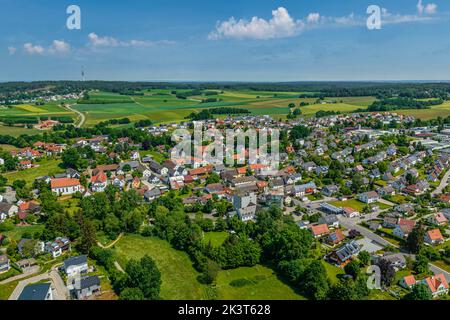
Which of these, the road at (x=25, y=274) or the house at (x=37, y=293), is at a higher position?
the house at (x=37, y=293)

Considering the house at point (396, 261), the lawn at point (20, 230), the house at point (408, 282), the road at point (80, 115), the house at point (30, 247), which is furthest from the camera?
the road at point (80, 115)

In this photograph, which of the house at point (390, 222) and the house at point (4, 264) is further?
the house at point (390, 222)

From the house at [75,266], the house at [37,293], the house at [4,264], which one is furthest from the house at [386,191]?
the house at [4,264]

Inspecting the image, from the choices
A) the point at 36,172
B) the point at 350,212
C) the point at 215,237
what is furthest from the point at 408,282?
the point at 36,172

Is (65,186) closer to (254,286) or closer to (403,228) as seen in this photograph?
(254,286)

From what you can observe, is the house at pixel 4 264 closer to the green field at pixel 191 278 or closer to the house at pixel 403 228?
the green field at pixel 191 278

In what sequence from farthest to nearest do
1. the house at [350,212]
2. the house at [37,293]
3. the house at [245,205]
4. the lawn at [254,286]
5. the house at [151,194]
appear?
the house at [151,194] → the house at [350,212] → the house at [245,205] → the lawn at [254,286] → the house at [37,293]

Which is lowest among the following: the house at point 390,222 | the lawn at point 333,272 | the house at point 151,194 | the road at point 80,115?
the lawn at point 333,272
